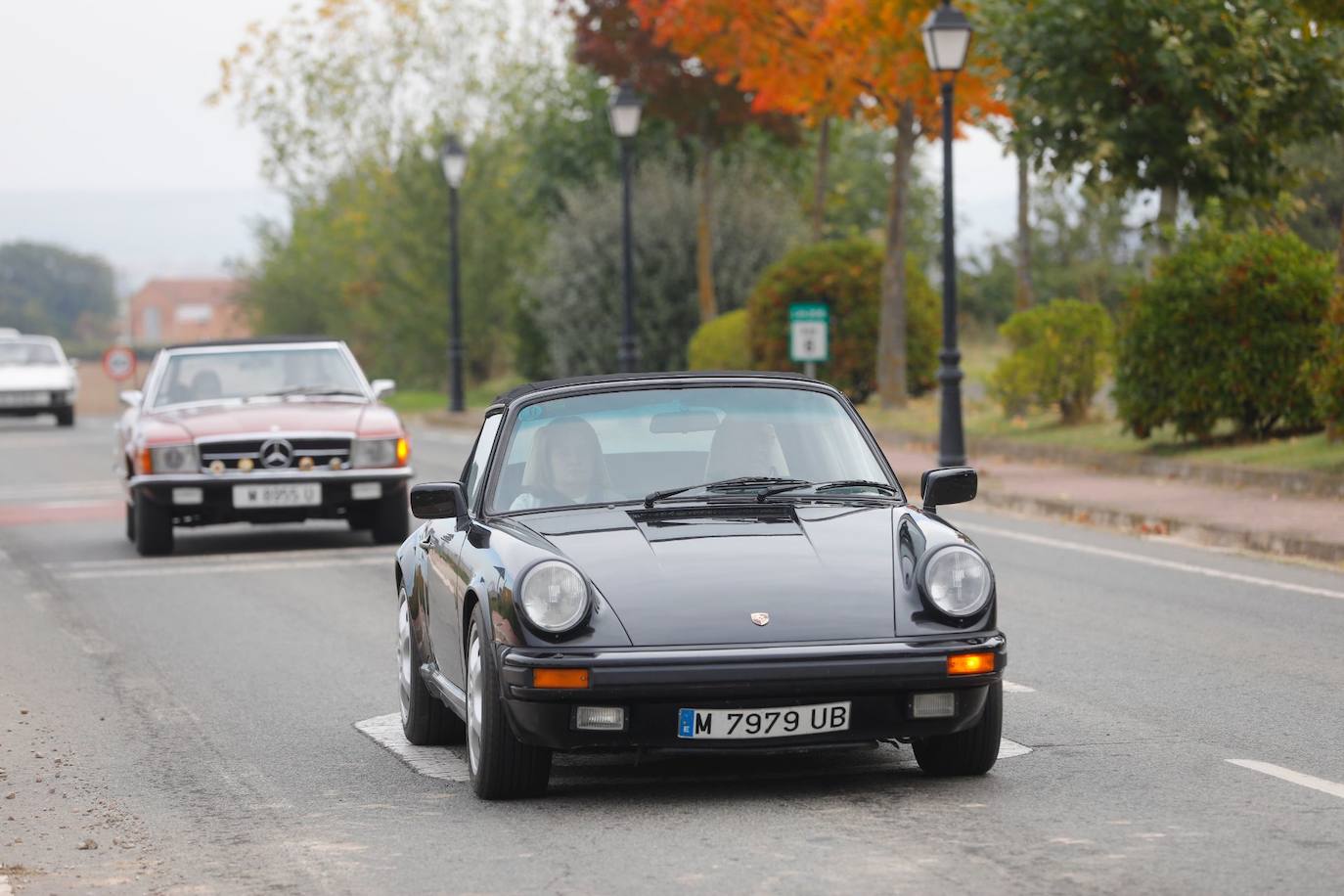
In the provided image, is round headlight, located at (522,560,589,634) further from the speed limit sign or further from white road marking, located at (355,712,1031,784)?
the speed limit sign

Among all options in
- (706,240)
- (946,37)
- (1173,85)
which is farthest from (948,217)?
(706,240)

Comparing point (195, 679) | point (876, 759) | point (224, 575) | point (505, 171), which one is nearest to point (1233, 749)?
point (876, 759)

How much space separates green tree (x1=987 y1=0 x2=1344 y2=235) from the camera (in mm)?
22922

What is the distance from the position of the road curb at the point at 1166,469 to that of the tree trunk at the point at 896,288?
4.21m

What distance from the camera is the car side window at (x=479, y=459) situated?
7961mm

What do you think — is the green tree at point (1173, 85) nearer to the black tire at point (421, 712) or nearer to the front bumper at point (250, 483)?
the front bumper at point (250, 483)

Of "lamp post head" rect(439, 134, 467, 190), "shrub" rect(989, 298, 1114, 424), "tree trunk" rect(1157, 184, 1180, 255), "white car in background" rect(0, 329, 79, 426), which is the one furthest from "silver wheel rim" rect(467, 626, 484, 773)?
"white car in background" rect(0, 329, 79, 426)

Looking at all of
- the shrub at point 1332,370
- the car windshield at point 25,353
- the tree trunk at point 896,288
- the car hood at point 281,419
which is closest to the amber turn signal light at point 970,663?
the car hood at point 281,419

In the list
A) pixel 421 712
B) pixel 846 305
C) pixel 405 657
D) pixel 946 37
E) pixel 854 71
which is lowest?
pixel 421 712

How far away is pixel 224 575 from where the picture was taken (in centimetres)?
1500

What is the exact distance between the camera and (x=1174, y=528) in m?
16.7

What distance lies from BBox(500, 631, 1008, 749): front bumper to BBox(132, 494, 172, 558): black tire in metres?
9.93

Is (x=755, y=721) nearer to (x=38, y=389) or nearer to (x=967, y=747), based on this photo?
(x=967, y=747)

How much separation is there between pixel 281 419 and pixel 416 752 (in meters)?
8.50
